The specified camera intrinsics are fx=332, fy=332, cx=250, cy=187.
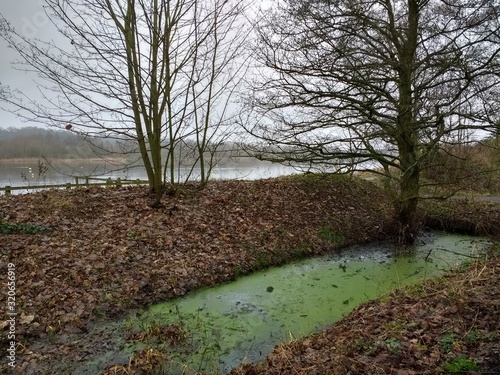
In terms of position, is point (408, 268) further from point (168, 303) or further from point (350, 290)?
point (168, 303)

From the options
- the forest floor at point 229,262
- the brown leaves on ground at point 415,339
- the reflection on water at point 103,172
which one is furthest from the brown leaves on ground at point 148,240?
the brown leaves on ground at point 415,339

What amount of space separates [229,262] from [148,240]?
176 cm

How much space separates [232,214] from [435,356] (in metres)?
6.34

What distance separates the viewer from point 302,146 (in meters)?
8.70

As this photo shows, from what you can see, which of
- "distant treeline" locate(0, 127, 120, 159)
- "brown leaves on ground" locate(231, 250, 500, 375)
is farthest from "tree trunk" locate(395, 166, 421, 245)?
"distant treeline" locate(0, 127, 120, 159)

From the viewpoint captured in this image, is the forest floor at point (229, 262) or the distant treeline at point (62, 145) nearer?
the forest floor at point (229, 262)

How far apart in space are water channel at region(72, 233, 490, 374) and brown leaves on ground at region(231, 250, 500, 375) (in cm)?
71

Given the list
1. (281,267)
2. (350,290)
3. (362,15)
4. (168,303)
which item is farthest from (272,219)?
(362,15)

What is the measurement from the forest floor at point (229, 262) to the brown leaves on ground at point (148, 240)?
26 mm

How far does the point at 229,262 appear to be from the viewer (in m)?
7.02

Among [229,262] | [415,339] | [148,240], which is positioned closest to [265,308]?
[229,262]

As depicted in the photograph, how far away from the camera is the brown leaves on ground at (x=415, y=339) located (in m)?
2.82

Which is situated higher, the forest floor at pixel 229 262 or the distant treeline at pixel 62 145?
the distant treeline at pixel 62 145

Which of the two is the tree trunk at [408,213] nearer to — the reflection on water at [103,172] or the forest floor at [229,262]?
the forest floor at [229,262]
